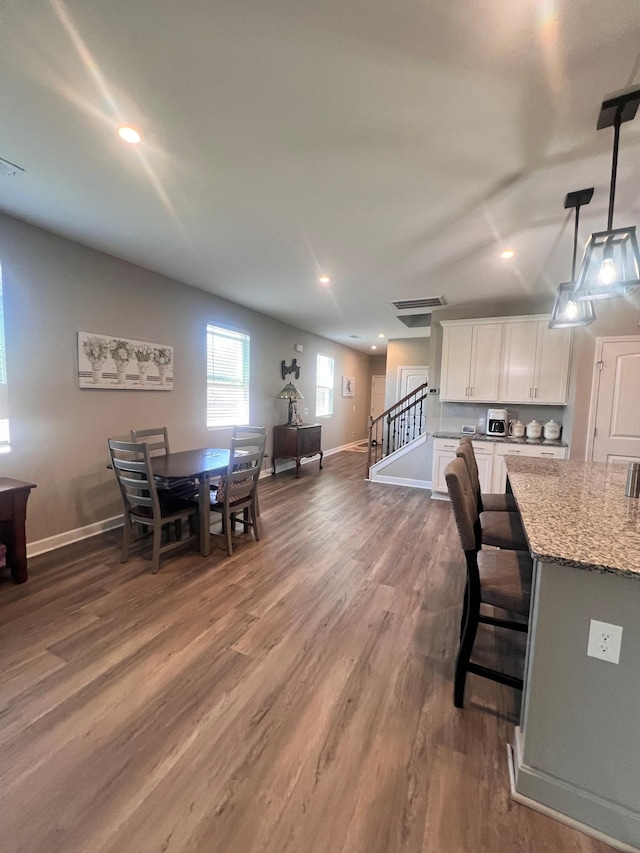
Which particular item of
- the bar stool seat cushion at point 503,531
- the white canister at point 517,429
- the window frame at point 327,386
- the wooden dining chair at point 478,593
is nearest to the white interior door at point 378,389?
the window frame at point 327,386

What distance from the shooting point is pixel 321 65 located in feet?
4.59

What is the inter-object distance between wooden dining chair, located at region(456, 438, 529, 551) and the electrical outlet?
0.85 metres

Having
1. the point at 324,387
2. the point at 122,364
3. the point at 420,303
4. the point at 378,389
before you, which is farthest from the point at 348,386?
the point at 122,364

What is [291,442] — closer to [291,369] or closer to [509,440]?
[291,369]

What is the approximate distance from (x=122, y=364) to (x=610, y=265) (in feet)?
12.8

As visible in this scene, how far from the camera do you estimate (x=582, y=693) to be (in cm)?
115

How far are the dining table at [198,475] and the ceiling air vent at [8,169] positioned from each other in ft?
6.95

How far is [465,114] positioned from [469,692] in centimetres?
273

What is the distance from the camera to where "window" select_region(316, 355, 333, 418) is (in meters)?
7.75

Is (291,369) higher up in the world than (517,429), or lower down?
higher up

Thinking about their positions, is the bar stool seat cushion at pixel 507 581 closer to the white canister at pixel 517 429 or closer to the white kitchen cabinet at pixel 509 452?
the white kitchen cabinet at pixel 509 452

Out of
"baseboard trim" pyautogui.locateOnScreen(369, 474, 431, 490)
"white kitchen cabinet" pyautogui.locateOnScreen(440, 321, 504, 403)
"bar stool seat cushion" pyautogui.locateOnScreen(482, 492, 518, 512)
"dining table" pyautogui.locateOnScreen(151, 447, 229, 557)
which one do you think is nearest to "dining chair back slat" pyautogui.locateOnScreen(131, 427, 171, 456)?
"dining table" pyautogui.locateOnScreen(151, 447, 229, 557)

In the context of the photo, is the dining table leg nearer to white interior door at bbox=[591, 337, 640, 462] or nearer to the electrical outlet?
the electrical outlet

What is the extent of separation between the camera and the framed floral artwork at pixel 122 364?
3.24 m
